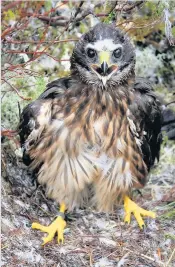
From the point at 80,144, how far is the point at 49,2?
1.39 m

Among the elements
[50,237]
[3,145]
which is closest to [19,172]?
[3,145]

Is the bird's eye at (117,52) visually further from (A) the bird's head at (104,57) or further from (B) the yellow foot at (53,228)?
(B) the yellow foot at (53,228)

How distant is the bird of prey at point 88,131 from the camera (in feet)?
15.1

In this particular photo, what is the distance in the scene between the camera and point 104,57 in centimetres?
416

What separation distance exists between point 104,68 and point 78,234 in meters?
1.45

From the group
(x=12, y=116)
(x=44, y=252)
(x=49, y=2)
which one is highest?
(x=49, y=2)

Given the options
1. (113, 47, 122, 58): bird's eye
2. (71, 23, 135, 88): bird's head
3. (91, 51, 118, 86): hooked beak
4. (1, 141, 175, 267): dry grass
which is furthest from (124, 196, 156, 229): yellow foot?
(113, 47, 122, 58): bird's eye

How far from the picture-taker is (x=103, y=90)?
4598 millimetres

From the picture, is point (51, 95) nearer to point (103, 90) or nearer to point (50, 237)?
point (103, 90)

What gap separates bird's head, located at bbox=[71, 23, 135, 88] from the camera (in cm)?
424

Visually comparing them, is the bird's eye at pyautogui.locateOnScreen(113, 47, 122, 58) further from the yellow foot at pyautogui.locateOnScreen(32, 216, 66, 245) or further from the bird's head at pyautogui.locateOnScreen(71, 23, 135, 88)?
the yellow foot at pyautogui.locateOnScreen(32, 216, 66, 245)

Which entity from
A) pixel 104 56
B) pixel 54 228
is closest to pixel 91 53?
pixel 104 56

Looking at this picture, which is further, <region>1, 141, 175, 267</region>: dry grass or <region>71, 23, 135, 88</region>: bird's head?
<region>1, 141, 175, 267</region>: dry grass

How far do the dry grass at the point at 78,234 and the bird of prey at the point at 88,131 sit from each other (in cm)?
13
